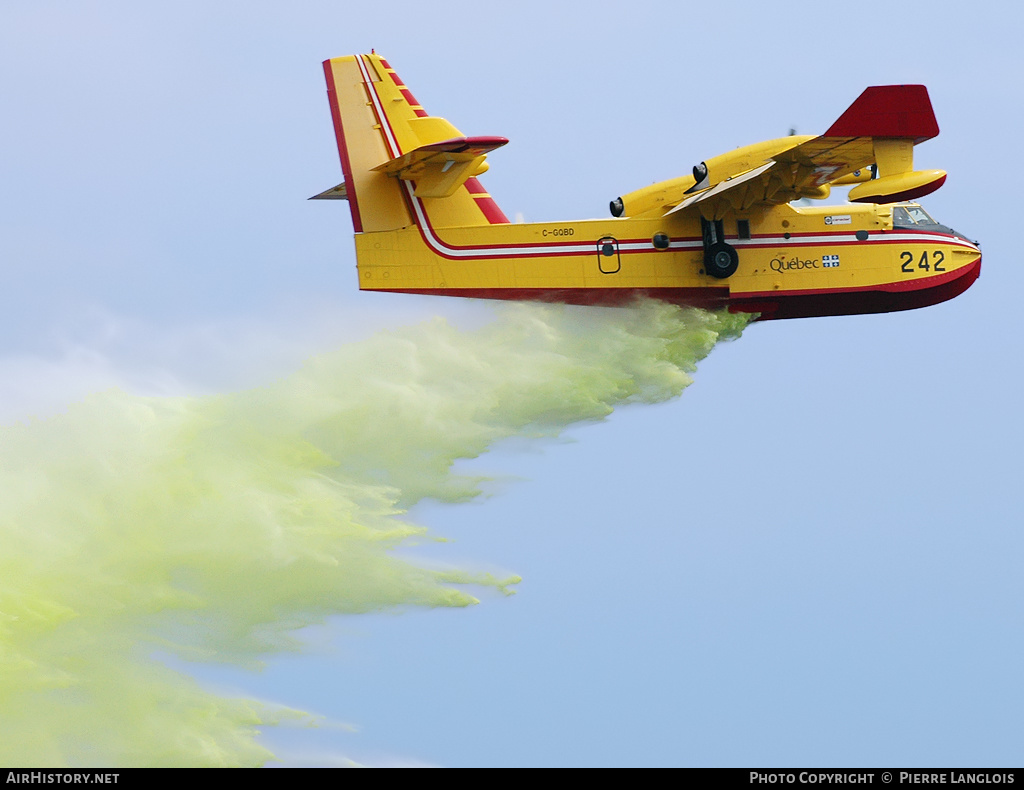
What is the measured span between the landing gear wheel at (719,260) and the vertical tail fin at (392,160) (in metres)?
2.94

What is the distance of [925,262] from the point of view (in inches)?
807

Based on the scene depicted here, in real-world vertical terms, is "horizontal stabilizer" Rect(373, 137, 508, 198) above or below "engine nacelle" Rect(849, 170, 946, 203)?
above

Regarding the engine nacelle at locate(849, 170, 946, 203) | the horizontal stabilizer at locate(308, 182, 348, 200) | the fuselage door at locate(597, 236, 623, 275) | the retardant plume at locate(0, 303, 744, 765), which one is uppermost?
the horizontal stabilizer at locate(308, 182, 348, 200)

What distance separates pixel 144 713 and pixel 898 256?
12.3 m

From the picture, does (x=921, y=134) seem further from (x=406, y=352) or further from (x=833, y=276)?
(x=406, y=352)

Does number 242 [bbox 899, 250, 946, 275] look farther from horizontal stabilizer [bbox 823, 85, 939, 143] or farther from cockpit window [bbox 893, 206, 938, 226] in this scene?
horizontal stabilizer [bbox 823, 85, 939, 143]

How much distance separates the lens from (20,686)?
1450cm

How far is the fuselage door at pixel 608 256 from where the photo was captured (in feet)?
62.8

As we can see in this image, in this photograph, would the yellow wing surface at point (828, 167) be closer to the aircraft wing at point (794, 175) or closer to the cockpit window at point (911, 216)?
the aircraft wing at point (794, 175)

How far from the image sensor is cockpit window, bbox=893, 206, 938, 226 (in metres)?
20.6

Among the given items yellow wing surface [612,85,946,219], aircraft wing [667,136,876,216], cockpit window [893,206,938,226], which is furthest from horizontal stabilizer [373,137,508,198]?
cockpit window [893,206,938,226]

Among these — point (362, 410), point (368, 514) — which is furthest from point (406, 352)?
point (368, 514)

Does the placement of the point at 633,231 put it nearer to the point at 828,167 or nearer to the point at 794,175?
the point at 794,175

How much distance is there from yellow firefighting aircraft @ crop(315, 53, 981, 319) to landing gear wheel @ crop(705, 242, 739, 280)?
14 millimetres
